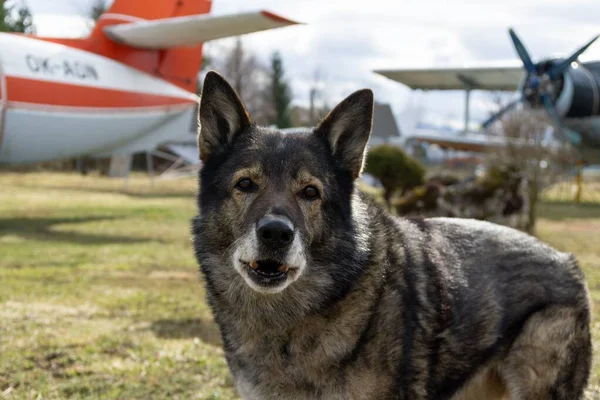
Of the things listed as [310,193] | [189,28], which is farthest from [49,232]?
[310,193]

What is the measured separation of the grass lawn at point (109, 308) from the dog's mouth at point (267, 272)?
7.86ft

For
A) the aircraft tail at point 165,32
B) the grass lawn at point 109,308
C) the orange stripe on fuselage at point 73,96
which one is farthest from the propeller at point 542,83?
the orange stripe on fuselage at point 73,96

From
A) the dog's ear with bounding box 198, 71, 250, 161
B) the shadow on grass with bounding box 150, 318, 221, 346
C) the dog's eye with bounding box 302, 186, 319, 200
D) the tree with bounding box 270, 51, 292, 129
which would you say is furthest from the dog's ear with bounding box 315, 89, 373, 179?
the tree with bounding box 270, 51, 292, 129

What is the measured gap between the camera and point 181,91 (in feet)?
84.9

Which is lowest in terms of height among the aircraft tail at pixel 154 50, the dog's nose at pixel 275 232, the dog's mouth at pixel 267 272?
the aircraft tail at pixel 154 50

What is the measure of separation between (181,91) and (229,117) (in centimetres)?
2247

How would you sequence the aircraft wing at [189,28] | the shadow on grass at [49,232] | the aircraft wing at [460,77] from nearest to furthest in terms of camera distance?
the shadow on grass at [49,232]
the aircraft wing at [189,28]
the aircraft wing at [460,77]

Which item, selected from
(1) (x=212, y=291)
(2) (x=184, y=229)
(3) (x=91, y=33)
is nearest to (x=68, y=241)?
(2) (x=184, y=229)

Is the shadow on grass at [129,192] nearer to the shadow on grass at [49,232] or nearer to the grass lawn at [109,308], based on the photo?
the grass lawn at [109,308]

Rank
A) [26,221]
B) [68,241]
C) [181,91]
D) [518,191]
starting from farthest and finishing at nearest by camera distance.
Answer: [181,91] → [26,221] → [518,191] → [68,241]

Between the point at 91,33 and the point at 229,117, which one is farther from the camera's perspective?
the point at 91,33

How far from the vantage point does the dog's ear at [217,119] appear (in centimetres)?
405

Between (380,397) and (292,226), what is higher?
(292,226)

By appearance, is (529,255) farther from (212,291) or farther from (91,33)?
(91,33)
